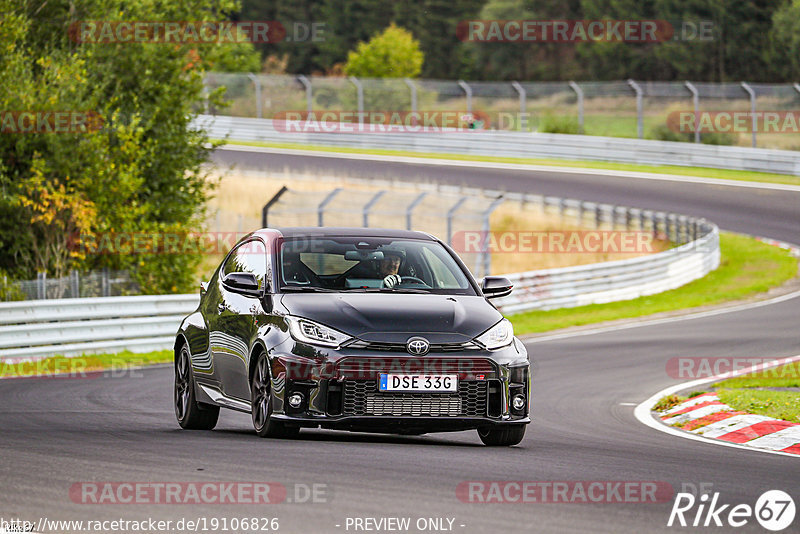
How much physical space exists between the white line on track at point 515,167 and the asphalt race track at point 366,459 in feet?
86.9

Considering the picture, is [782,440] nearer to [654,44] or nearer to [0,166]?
[0,166]

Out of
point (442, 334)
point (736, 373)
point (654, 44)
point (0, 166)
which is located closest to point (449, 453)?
point (442, 334)

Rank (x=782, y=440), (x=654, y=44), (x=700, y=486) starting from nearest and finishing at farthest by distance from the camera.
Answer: (x=700, y=486) → (x=782, y=440) → (x=654, y=44)

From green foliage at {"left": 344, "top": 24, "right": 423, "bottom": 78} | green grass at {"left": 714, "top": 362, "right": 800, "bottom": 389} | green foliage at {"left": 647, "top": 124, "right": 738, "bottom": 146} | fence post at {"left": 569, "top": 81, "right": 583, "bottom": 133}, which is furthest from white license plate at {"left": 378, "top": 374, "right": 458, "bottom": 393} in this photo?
green foliage at {"left": 344, "top": 24, "right": 423, "bottom": 78}

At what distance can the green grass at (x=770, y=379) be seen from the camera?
14.1m

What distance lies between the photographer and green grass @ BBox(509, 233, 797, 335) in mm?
24430

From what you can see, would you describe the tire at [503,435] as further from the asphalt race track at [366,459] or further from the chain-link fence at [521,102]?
the chain-link fence at [521,102]

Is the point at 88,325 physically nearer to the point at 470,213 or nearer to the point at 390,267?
the point at 390,267

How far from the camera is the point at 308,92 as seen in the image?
49562 mm

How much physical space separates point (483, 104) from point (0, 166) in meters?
67.6

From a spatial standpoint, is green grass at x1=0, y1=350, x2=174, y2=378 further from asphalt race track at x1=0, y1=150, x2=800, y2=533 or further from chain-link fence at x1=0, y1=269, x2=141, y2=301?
chain-link fence at x1=0, y1=269, x2=141, y2=301

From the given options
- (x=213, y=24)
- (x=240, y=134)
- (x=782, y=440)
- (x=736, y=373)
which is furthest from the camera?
(x=240, y=134)

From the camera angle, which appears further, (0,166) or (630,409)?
(0,166)

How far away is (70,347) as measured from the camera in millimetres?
17938
